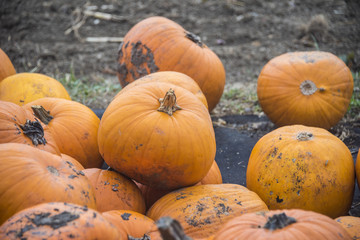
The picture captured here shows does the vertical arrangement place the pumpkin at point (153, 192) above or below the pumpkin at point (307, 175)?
below

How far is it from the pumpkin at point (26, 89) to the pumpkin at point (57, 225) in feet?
6.52

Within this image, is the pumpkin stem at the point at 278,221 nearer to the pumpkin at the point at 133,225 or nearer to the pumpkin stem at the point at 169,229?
the pumpkin stem at the point at 169,229

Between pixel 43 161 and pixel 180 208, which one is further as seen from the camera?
pixel 180 208

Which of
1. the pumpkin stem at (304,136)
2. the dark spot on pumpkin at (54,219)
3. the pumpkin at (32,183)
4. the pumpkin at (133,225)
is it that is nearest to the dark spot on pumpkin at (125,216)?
the pumpkin at (133,225)

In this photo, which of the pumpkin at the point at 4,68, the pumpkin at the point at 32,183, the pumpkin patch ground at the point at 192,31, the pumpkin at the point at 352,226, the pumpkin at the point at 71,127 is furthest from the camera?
the pumpkin patch ground at the point at 192,31

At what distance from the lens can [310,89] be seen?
3.72m

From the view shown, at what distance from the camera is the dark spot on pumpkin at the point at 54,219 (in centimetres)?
145

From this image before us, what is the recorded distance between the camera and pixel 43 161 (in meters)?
1.86

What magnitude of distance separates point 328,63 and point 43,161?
119 inches

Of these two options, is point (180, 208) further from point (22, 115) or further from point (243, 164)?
point (243, 164)

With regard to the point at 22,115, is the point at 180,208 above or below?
below

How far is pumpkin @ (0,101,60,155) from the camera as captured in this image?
215 centimetres

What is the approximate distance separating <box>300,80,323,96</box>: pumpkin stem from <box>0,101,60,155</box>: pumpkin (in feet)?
8.24

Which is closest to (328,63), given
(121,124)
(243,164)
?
(243,164)
